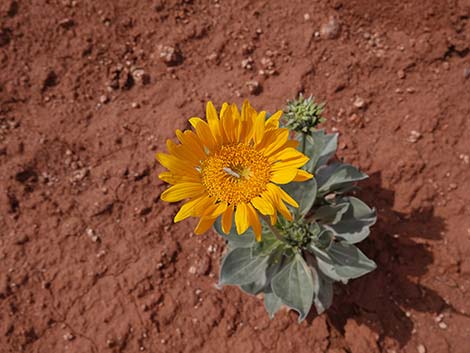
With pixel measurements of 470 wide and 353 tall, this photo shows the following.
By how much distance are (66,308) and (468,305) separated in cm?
385

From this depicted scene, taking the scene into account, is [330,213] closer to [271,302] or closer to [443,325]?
[271,302]

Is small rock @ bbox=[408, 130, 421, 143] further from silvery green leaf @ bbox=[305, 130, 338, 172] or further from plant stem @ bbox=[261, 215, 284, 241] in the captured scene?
plant stem @ bbox=[261, 215, 284, 241]

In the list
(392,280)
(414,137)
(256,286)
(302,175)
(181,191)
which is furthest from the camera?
(414,137)

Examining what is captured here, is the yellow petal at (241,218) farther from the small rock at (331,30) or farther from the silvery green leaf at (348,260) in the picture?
the small rock at (331,30)

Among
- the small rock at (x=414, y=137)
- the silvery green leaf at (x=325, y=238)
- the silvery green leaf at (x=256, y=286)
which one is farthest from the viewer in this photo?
the small rock at (x=414, y=137)

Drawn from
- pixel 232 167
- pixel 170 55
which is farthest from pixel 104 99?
pixel 232 167

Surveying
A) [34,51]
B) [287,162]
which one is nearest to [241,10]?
[34,51]

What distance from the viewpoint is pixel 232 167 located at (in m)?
3.33

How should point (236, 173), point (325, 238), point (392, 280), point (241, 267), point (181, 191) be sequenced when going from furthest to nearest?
point (392, 280) < point (241, 267) < point (325, 238) < point (236, 173) < point (181, 191)

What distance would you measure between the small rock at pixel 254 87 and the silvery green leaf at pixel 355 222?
1.67m

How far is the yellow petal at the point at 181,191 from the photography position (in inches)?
116

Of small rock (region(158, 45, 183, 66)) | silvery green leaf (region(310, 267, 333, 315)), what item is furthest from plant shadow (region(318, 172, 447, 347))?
small rock (region(158, 45, 183, 66))

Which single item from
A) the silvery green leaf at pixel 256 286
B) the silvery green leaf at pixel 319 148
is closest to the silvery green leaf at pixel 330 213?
the silvery green leaf at pixel 319 148

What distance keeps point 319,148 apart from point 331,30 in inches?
70.7
